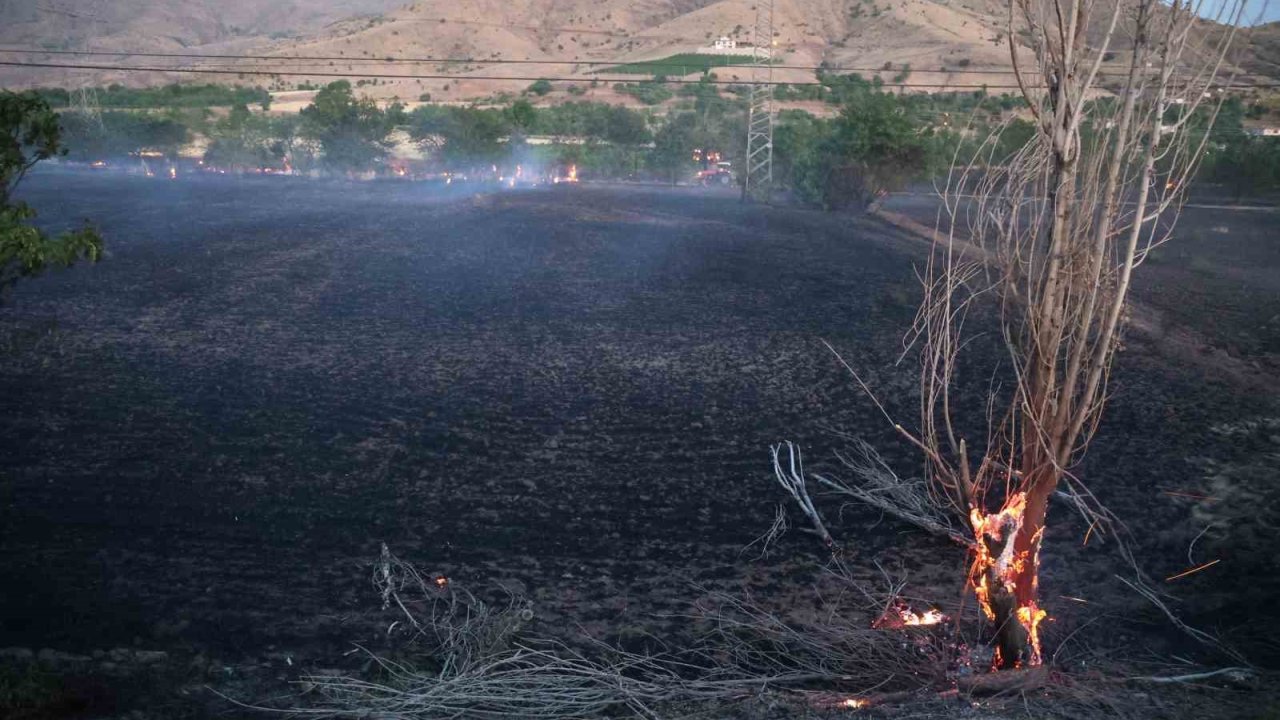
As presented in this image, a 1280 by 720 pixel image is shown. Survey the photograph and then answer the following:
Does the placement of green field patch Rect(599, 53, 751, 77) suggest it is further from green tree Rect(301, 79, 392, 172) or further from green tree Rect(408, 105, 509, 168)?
green tree Rect(301, 79, 392, 172)

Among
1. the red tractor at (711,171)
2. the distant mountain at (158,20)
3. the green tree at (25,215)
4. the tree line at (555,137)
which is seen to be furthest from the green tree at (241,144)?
the green tree at (25,215)

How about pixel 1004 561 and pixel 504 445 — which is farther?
pixel 504 445

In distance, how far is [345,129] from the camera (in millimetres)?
50656

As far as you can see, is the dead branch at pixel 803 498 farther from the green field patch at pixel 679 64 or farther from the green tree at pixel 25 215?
the green field patch at pixel 679 64

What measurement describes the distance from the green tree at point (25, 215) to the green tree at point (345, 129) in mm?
44686

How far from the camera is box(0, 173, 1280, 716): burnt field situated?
714 cm

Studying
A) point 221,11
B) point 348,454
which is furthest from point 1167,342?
point 221,11

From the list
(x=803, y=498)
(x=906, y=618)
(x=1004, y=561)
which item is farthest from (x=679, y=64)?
(x=1004, y=561)

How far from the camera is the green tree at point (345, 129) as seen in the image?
50.2 meters

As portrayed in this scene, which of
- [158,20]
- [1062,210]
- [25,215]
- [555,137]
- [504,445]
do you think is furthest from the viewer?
[158,20]

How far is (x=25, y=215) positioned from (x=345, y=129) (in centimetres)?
4675

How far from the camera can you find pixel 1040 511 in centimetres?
533

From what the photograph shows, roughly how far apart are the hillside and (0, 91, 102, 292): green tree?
67.1 metres

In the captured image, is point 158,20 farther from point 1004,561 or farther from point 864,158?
point 1004,561
